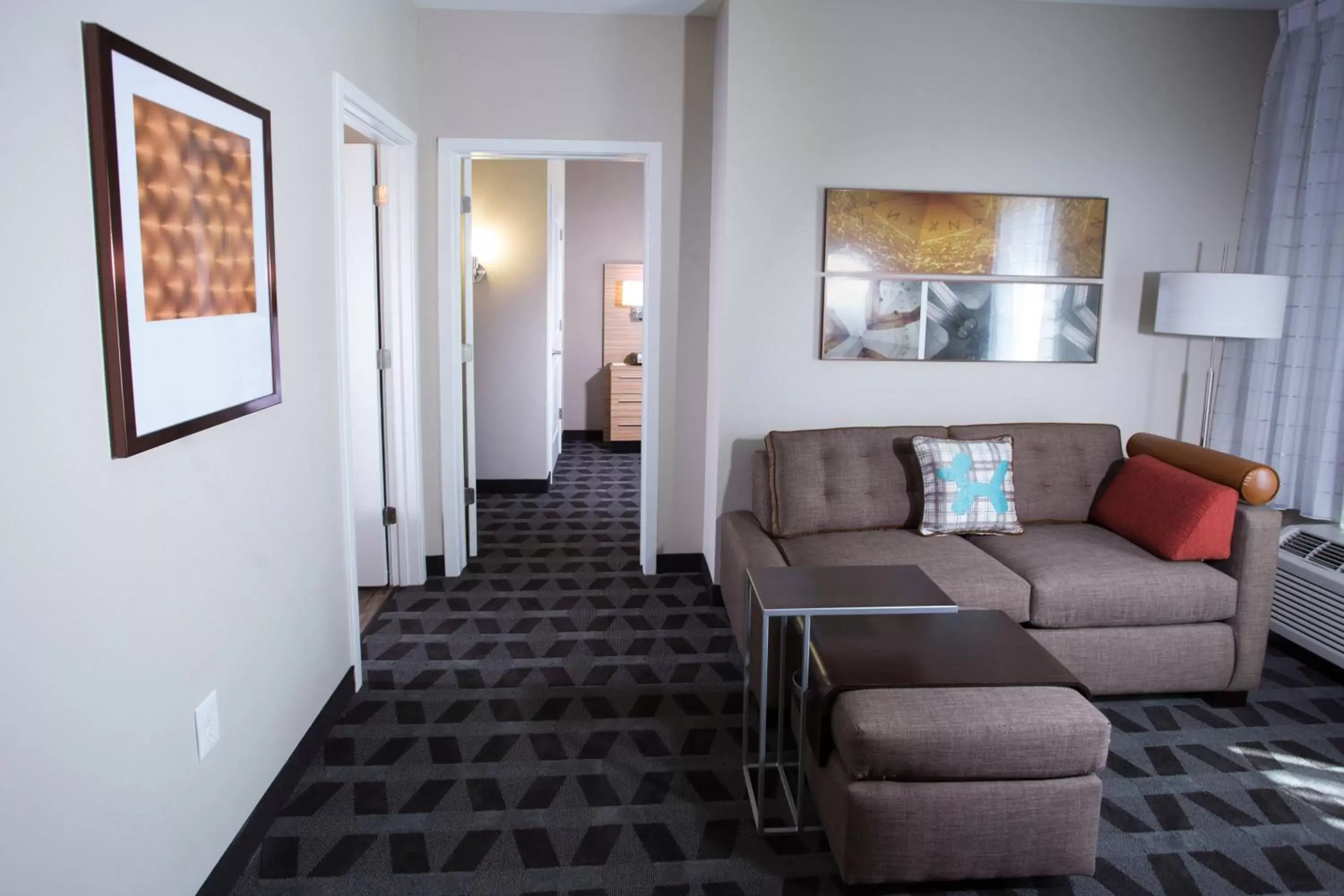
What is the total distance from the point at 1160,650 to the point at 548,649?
7.06ft

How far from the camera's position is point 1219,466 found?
10.6ft

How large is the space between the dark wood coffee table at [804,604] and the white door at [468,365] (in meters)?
2.20

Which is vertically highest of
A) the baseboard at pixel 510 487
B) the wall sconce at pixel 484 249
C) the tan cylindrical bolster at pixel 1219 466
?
the wall sconce at pixel 484 249

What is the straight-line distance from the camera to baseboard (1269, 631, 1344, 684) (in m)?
3.39

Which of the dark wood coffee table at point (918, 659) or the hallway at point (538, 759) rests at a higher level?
the dark wood coffee table at point (918, 659)

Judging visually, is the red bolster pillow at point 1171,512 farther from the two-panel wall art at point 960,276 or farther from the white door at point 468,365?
the white door at point 468,365

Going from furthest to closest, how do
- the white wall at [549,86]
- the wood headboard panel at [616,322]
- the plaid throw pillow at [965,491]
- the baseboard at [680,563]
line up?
1. the wood headboard panel at [616,322]
2. the baseboard at [680,563]
3. the white wall at [549,86]
4. the plaid throw pillow at [965,491]

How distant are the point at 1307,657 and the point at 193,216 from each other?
398 cm

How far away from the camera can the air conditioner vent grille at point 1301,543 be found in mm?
3521

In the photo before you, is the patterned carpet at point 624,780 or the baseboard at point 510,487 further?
the baseboard at point 510,487

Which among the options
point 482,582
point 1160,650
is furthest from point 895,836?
point 482,582

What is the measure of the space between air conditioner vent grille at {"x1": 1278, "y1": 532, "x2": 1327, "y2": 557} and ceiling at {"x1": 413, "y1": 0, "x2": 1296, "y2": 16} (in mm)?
2155

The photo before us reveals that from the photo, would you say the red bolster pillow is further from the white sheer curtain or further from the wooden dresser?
the wooden dresser

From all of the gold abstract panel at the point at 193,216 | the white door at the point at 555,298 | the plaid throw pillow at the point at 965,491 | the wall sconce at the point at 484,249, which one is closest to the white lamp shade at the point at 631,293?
the white door at the point at 555,298
